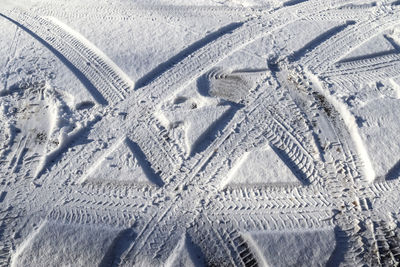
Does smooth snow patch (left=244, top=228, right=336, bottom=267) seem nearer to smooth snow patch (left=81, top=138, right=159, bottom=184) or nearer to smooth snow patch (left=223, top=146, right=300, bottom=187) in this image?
smooth snow patch (left=223, top=146, right=300, bottom=187)

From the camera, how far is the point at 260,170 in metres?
3.30

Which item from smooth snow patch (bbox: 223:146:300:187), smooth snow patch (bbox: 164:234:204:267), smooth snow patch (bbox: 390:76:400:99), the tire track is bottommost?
smooth snow patch (bbox: 164:234:204:267)

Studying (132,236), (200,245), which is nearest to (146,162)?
(132,236)

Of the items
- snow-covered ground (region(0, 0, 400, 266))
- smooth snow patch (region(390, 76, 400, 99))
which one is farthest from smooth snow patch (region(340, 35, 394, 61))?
smooth snow patch (region(390, 76, 400, 99))

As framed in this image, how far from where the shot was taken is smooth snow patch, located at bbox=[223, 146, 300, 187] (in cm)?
323

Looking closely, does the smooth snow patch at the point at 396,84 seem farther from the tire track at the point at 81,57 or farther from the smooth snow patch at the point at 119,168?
the tire track at the point at 81,57

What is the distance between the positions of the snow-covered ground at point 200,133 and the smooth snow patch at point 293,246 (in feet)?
0.03

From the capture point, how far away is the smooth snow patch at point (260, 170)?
10.6ft

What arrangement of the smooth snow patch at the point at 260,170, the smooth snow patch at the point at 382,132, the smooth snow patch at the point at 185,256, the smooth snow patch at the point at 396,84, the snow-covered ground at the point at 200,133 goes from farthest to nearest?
the smooth snow patch at the point at 396,84, the smooth snow patch at the point at 382,132, the smooth snow patch at the point at 260,170, the snow-covered ground at the point at 200,133, the smooth snow patch at the point at 185,256

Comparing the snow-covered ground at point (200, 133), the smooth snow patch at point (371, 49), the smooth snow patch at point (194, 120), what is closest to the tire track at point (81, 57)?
the snow-covered ground at point (200, 133)

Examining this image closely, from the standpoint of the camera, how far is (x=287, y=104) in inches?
152

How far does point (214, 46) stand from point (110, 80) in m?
1.35

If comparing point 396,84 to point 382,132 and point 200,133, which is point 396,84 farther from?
point 200,133

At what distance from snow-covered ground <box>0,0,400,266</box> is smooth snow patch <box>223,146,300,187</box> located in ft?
0.04
